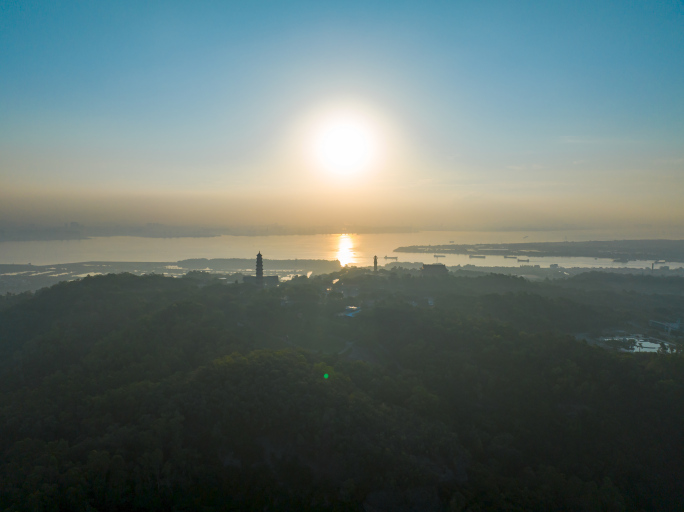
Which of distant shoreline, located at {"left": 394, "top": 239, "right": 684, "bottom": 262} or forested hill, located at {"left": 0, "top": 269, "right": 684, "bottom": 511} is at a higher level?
distant shoreline, located at {"left": 394, "top": 239, "right": 684, "bottom": 262}

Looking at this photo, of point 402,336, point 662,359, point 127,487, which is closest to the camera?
point 127,487

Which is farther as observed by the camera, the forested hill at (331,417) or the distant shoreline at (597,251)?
the distant shoreline at (597,251)

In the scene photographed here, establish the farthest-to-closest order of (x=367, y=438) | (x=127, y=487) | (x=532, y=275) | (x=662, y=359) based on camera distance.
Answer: (x=532, y=275) < (x=662, y=359) < (x=367, y=438) < (x=127, y=487)

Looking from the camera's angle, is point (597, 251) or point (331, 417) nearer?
point (331, 417)

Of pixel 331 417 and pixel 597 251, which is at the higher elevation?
pixel 597 251

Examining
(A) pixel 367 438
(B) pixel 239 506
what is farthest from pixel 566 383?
(B) pixel 239 506

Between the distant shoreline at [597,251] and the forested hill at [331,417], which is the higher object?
the distant shoreline at [597,251]

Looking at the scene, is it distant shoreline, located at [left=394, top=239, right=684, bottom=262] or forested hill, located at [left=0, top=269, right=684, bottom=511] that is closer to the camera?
forested hill, located at [left=0, top=269, right=684, bottom=511]

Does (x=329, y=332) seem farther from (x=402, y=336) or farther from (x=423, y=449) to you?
(x=423, y=449)
